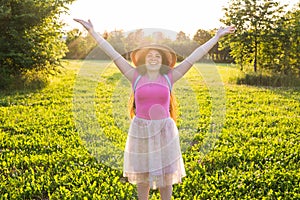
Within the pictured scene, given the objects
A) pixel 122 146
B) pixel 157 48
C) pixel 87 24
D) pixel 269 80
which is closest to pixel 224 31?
pixel 157 48

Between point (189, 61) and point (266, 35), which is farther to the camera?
point (266, 35)

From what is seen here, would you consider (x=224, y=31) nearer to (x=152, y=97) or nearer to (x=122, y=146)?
(x=152, y=97)

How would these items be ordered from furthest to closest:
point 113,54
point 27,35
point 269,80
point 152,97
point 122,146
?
point 269,80, point 27,35, point 122,146, point 113,54, point 152,97

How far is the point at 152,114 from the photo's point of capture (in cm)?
315

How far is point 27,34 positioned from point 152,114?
10.4 metres

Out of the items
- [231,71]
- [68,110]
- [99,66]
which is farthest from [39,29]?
[99,66]

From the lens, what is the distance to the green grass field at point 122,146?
4.08 metres

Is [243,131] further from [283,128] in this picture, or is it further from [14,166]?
[14,166]

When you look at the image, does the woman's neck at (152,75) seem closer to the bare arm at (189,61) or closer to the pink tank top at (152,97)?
the pink tank top at (152,97)

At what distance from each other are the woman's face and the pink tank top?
0.32 ft

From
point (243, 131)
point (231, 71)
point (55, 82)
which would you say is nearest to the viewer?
point (243, 131)

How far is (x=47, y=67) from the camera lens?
43.6ft

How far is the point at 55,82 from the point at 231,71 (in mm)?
8011

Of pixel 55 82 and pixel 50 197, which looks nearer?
pixel 50 197
